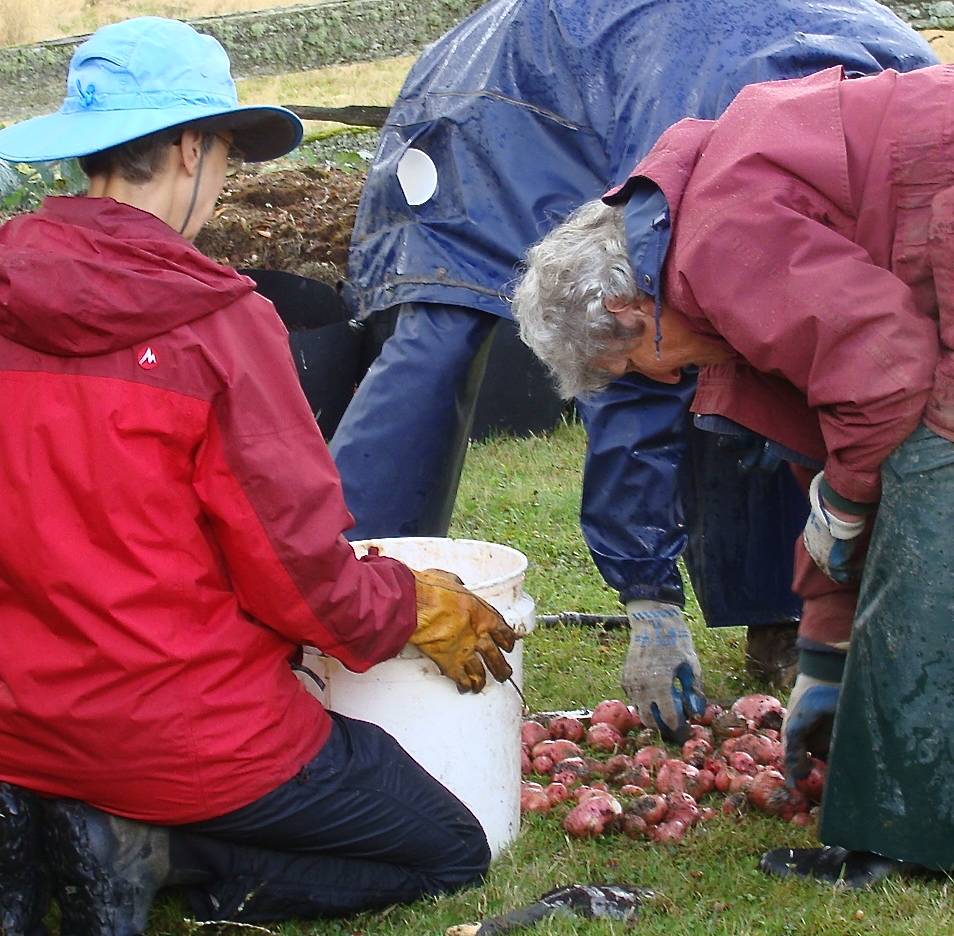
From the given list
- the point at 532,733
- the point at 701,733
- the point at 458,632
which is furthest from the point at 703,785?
the point at 458,632

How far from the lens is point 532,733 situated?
11.5 ft

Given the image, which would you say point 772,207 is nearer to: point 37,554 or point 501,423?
point 37,554

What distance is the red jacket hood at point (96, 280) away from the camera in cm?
215

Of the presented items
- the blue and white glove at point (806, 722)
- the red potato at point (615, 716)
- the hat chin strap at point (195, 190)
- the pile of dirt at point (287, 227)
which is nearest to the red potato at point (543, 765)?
the red potato at point (615, 716)

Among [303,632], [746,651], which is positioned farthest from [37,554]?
[746,651]

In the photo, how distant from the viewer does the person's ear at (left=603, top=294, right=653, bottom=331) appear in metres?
2.64

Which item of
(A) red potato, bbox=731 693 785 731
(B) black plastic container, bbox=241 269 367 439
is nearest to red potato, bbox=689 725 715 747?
(A) red potato, bbox=731 693 785 731

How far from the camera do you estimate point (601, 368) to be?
2.79 m

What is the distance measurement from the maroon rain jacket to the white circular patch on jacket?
130 centimetres

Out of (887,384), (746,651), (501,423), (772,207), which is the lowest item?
(501,423)

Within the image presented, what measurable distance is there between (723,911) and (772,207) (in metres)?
1.22

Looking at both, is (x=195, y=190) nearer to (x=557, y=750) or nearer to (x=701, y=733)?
(x=557, y=750)

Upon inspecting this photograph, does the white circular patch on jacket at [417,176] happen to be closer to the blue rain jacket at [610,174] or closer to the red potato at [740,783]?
the blue rain jacket at [610,174]

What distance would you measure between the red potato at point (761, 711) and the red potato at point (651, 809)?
0.55 m
